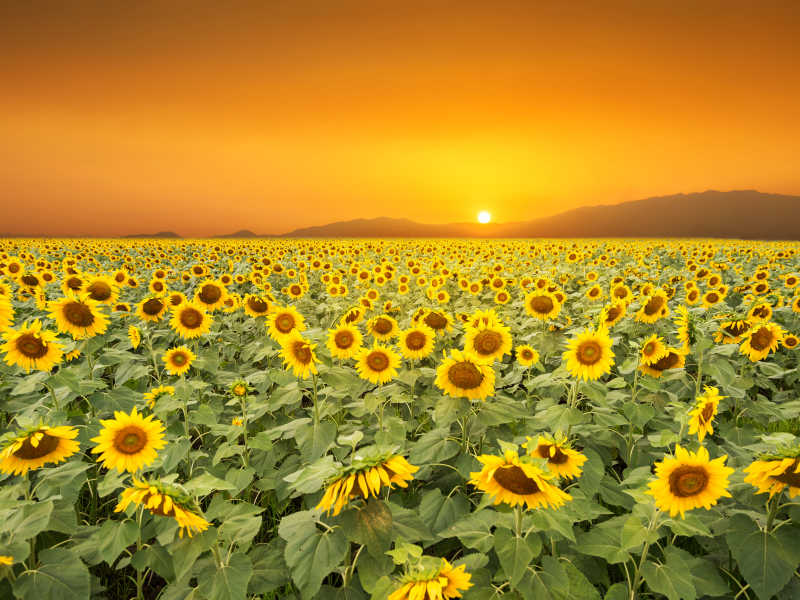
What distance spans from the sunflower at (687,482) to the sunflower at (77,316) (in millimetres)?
5181

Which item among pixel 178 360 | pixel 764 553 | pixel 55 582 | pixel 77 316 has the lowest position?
pixel 55 582

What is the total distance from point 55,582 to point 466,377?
8.73 ft

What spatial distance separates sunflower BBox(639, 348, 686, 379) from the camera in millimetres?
4000

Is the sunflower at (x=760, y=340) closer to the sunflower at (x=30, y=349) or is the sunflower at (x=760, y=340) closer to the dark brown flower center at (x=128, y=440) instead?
the dark brown flower center at (x=128, y=440)

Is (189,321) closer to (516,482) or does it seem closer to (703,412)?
(516,482)

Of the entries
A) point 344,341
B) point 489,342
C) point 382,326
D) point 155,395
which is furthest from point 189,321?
point 489,342

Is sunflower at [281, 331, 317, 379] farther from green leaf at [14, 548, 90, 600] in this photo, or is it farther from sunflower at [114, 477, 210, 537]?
green leaf at [14, 548, 90, 600]

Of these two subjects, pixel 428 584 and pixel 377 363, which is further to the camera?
pixel 377 363

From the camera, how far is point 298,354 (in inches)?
143

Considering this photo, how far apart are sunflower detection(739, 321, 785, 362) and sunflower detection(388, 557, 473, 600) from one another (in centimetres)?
438

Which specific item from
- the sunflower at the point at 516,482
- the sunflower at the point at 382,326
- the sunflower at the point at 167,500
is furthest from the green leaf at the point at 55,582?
the sunflower at the point at 382,326

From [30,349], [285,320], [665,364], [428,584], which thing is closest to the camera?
[428,584]

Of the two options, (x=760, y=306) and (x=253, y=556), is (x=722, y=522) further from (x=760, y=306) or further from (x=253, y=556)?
(x=760, y=306)

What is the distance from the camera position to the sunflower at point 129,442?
2686 mm
